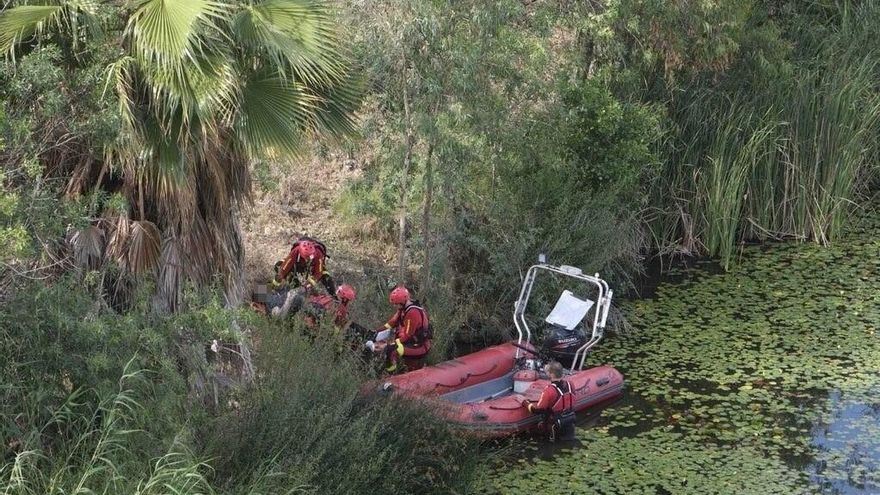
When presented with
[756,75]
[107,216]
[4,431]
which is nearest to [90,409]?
[4,431]

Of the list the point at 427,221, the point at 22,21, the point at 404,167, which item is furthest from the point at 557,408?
the point at 22,21

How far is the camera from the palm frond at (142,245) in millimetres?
8375

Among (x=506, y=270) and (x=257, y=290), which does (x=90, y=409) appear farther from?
(x=506, y=270)

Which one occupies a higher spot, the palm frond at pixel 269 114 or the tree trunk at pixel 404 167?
the palm frond at pixel 269 114

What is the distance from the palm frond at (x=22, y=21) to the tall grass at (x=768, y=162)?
9315 mm

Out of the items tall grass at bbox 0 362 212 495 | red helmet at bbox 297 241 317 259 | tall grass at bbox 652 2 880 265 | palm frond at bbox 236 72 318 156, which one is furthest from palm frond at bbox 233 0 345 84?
tall grass at bbox 652 2 880 265

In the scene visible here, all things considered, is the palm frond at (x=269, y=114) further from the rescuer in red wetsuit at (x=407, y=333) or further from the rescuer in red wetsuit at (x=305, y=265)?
the rescuer in red wetsuit at (x=305, y=265)

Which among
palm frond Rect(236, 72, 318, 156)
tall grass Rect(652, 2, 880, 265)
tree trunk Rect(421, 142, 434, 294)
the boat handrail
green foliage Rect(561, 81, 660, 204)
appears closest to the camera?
palm frond Rect(236, 72, 318, 156)

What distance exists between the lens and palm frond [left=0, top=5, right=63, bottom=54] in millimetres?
7199

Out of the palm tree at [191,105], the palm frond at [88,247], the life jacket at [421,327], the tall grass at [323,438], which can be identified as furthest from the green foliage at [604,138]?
the palm frond at [88,247]

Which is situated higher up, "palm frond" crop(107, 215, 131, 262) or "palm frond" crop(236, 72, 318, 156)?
"palm frond" crop(236, 72, 318, 156)

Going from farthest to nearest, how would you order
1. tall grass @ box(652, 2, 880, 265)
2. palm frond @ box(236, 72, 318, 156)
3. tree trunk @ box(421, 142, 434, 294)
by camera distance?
tall grass @ box(652, 2, 880, 265)
tree trunk @ box(421, 142, 434, 294)
palm frond @ box(236, 72, 318, 156)

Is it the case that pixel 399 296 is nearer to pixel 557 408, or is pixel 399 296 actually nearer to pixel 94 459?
pixel 557 408

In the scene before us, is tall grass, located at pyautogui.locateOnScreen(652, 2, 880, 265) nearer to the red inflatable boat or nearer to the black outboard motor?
the red inflatable boat
